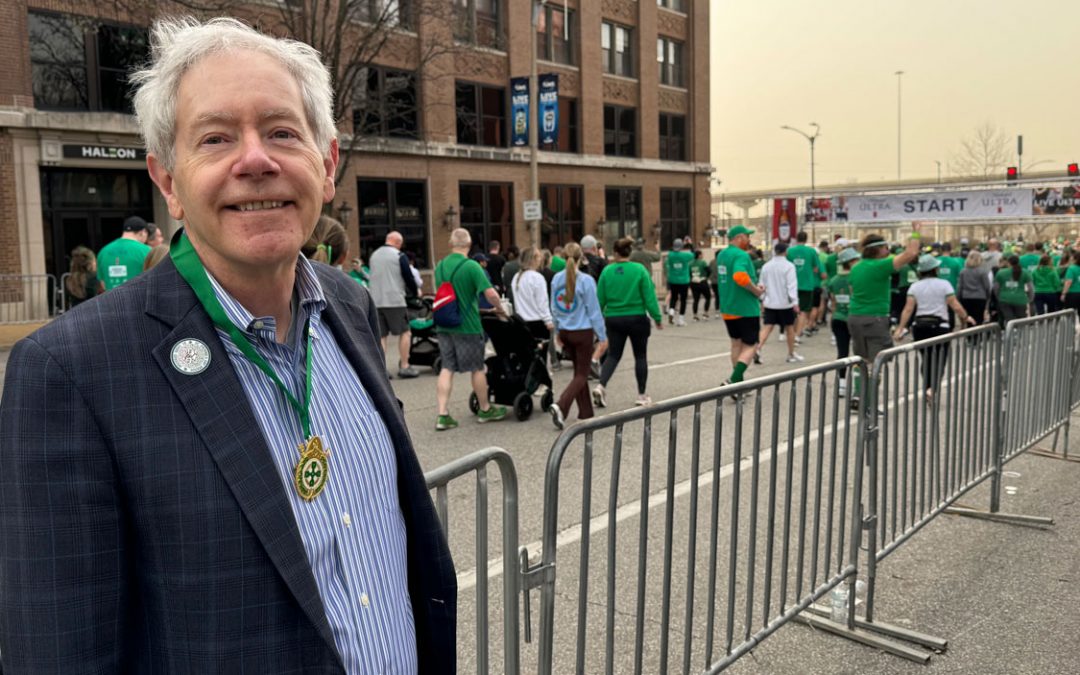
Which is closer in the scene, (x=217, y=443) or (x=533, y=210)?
(x=217, y=443)

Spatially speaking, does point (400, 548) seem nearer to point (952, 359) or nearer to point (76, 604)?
point (76, 604)

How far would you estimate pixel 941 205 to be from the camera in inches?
1029

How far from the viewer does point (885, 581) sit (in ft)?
15.6

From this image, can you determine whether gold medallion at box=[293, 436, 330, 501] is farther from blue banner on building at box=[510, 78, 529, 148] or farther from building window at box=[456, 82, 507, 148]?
building window at box=[456, 82, 507, 148]

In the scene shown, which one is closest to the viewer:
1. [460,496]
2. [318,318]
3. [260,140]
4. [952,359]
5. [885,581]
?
[260,140]

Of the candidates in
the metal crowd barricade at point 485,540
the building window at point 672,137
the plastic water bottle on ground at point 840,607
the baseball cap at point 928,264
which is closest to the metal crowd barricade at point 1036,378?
the plastic water bottle on ground at point 840,607

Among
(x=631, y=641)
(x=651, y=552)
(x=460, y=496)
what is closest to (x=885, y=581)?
(x=651, y=552)

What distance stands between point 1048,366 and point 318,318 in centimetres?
642

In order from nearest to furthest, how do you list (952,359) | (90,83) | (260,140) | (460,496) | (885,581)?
(260,140) < (885,581) < (952,359) < (460,496) < (90,83)

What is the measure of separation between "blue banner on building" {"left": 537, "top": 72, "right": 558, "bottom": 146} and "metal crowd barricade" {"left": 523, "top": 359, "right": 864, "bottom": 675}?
67.4 ft

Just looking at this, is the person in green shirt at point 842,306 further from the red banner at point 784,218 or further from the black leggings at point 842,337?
the red banner at point 784,218

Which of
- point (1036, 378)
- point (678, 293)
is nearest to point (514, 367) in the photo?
point (1036, 378)

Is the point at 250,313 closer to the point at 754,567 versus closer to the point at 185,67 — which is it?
the point at 185,67

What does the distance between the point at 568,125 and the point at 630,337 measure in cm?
2538
